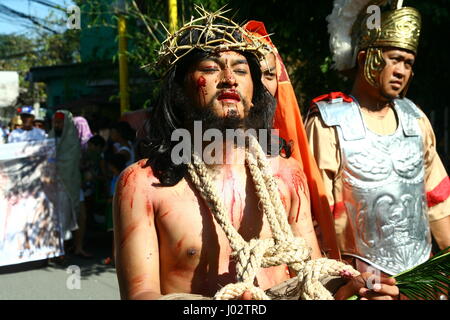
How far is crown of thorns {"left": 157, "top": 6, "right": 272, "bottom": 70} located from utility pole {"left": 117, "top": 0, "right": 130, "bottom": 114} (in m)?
5.77

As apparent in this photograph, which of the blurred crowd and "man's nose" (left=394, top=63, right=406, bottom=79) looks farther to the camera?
the blurred crowd

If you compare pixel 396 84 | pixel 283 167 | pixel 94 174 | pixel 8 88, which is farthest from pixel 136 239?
pixel 8 88

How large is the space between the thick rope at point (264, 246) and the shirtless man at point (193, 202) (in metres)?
0.07

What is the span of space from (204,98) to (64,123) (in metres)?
5.73

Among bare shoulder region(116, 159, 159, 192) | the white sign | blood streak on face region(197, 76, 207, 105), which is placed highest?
the white sign

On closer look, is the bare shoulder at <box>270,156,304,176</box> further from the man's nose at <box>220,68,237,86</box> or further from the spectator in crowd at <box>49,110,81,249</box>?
the spectator in crowd at <box>49,110,81,249</box>

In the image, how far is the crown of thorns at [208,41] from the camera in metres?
2.17

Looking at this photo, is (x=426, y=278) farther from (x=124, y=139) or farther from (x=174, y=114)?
(x=124, y=139)

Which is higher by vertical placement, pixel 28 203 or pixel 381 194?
pixel 381 194

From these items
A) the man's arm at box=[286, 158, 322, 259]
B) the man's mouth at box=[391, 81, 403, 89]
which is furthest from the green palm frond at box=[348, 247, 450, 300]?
the man's mouth at box=[391, 81, 403, 89]

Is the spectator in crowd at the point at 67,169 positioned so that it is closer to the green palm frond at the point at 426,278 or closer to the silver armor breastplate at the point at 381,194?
the silver armor breastplate at the point at 381,194

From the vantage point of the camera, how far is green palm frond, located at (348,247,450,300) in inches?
80.4

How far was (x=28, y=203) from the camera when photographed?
7.23 m

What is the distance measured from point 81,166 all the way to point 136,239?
21.5 feet
